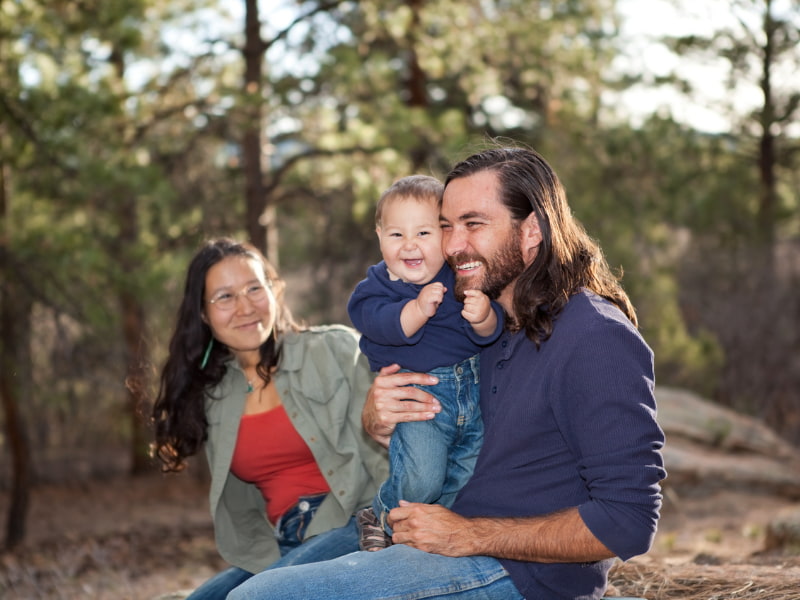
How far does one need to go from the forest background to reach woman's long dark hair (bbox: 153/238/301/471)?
272mm

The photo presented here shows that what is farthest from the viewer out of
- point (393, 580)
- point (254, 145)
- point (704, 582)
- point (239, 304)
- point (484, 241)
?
point (254, 145)

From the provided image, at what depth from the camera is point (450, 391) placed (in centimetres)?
300

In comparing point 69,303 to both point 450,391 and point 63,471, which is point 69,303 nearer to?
point 450,391

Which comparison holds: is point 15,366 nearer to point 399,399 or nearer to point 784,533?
point 399,399

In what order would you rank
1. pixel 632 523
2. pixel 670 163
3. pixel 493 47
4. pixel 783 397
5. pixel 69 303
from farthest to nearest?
pixel 783 397
pixel 670 163
pixel 493 47
pixel 69 303
pixel 632 523

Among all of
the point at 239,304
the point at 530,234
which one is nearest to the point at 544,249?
the point at 530,234

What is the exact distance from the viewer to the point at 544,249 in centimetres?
271

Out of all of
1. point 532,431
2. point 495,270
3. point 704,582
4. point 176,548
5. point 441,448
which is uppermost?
point 495,270

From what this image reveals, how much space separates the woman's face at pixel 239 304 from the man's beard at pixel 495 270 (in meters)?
1.28

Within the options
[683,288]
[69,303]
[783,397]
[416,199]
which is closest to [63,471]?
[69,303]

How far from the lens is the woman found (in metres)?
3.70

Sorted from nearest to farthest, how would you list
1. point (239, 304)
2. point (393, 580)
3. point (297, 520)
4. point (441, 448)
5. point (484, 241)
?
1. point (393, 580)
2. point (484, 241)
3. point (441, 448)
4. point (297, 520)
5. point (239, 304)

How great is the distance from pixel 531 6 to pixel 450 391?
32.7 feet

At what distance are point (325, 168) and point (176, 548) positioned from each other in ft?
16.2
